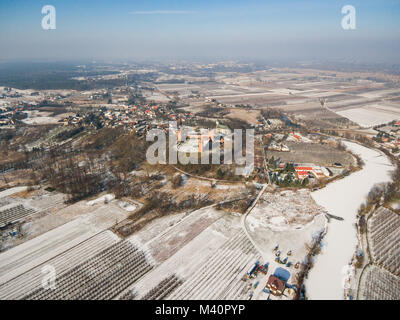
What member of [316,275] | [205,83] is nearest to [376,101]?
[205,83]

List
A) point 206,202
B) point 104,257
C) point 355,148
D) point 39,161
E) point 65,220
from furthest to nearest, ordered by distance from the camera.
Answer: point 355,148 → point 39,161 → point 206,202 → point 65,220 → point 104,257

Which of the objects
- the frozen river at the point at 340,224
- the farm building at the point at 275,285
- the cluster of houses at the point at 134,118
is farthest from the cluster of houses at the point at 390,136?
the cluster of houses at the point at 134,118

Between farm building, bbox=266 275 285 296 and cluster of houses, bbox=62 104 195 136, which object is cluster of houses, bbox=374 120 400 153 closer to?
farm building, bbox=266 275 285 296

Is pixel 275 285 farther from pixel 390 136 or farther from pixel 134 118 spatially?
pixel 134 118

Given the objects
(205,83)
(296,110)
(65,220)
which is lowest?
(65,220)

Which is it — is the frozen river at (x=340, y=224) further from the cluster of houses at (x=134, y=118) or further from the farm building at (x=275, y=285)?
the cluster of houses at (x=134, y=118)

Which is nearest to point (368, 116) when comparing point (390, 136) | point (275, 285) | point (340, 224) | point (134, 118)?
point (390, 136)

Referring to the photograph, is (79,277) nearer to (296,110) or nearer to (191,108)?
(191,108)

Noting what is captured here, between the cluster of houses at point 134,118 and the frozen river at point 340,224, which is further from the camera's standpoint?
the cluster of houses at point 134,118
